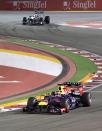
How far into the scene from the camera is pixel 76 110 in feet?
54.2

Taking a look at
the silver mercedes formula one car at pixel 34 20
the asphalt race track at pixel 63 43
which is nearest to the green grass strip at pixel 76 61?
the asphalt race track at pixel 63 43

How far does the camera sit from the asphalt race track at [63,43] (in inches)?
543

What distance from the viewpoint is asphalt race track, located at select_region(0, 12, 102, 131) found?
13.8 meters

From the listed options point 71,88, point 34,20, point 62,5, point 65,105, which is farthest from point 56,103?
point 62,5

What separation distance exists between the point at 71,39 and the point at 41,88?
55.2ft

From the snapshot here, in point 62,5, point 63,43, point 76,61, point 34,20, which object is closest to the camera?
point 76,61

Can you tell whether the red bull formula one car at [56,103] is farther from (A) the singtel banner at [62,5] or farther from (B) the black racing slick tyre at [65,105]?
(A) the singtel banner at [62,5]

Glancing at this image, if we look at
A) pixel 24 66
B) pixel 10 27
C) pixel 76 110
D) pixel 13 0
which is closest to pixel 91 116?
pixel 76 110

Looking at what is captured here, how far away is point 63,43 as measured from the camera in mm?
35938

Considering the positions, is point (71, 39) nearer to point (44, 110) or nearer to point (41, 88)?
point (41, 88)

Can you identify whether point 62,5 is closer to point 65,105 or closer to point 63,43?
point 63,43

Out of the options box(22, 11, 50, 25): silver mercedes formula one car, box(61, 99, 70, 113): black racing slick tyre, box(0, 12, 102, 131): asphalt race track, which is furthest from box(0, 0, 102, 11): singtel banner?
box(61, 99, 70, 113): black racing slick tyre

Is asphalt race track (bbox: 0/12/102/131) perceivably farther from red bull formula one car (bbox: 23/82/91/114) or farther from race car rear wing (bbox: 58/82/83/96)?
race car rear wing (bbox: 58/82/83/96)

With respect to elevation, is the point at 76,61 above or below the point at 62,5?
below
